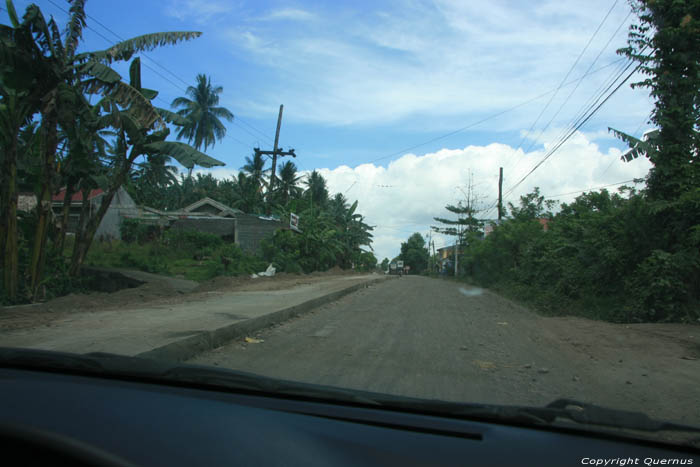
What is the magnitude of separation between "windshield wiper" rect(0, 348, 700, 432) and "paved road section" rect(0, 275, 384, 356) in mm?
2741

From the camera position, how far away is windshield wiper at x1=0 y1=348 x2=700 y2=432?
6.36 feet

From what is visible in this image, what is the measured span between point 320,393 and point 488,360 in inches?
181

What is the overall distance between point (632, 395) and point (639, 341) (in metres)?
3.68

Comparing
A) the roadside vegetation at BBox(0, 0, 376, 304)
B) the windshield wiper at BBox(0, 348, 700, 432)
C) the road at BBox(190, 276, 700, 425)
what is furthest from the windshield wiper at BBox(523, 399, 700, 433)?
the roadside vegetation at BBox(0, 0, 376, 304)

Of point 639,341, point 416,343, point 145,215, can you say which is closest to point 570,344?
point 639,341

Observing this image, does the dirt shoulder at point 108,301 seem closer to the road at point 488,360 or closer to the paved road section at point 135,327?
the paved road section at point 135,327

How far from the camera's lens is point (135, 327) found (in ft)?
22.4

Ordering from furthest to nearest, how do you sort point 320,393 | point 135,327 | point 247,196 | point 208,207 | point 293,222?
point 247,196
point 208,207
point 293,222
point 135,327
point 320,393

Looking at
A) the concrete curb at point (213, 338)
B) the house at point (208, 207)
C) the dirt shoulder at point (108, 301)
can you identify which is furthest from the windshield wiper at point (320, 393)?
the house at point (208, 207)

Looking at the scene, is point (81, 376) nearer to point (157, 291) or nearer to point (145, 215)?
point (157, 291)

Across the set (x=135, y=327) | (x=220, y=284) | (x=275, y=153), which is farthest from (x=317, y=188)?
(x=135, y=327)

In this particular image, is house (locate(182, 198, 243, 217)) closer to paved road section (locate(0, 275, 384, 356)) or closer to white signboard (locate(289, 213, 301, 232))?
white signboard (locate(289, 213, 301, 232))

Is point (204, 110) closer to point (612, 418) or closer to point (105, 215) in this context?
point (105, 215)

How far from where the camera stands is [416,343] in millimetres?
7301
